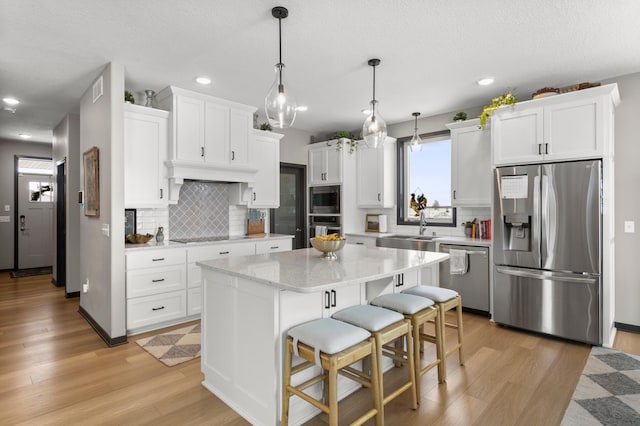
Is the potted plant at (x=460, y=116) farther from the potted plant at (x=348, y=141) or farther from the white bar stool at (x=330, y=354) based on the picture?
the white bar stool at (x=330, y=354)

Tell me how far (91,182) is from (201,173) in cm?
113

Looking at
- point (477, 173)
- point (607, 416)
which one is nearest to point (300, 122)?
point (477, 173)

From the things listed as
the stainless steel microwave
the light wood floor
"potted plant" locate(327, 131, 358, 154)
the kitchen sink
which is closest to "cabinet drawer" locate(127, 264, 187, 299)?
the light wood floor

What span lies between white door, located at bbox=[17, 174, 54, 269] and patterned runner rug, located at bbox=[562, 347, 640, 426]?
29.5ft

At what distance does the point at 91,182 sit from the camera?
3.88m

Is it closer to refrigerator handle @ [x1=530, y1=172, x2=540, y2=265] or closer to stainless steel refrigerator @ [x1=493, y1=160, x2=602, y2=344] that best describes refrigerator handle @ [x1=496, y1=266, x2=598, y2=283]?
stainless steel refrigerator @ [x1=493, y1=160, x2=602, y2=344]

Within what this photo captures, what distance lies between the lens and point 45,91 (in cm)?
414

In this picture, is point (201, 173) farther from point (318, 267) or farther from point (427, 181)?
point (427, 181)

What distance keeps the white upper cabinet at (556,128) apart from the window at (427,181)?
4.26 feet

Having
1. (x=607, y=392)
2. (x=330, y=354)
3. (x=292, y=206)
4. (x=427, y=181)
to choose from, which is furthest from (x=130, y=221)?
(x=607, y=392)

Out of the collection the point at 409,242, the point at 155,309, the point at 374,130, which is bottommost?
the point at 155,309

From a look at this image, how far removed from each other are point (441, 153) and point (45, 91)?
510cm

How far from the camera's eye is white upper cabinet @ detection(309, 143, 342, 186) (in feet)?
18.7

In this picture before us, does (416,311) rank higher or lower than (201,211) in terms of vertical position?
lower
